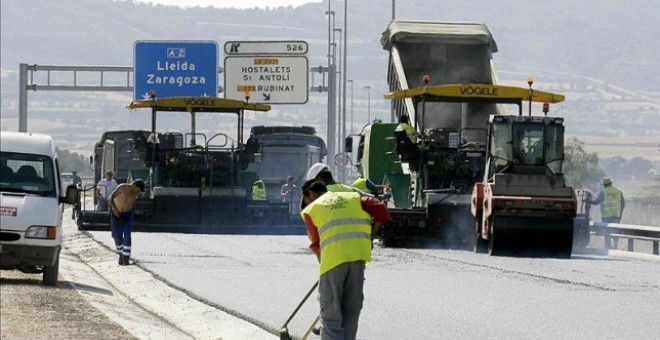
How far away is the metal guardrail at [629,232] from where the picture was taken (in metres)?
30.4

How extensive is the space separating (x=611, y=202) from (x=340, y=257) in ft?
74.4

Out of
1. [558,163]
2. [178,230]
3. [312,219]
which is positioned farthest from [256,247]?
[312,219]

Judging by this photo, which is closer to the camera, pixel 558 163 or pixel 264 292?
pixel 264 292

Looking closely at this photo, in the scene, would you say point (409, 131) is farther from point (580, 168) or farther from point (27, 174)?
point (580, 168)

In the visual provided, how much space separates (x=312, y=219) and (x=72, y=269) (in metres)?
13.0

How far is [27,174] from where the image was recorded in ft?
69.1

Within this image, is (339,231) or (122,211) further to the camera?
(122,211)

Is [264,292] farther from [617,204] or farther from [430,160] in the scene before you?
[617,204]

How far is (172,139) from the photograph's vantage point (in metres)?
35.2

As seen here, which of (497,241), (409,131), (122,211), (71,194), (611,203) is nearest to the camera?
(71,194)

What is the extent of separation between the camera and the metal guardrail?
30438 millimetres

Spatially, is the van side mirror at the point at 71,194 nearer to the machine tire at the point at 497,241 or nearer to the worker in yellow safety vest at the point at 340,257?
the worker in yellow safety vest at the point at 340,257

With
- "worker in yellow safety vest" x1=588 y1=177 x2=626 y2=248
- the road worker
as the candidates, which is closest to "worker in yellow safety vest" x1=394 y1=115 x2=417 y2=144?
the road worker

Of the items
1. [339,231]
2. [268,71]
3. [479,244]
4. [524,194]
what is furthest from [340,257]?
[268,71]
